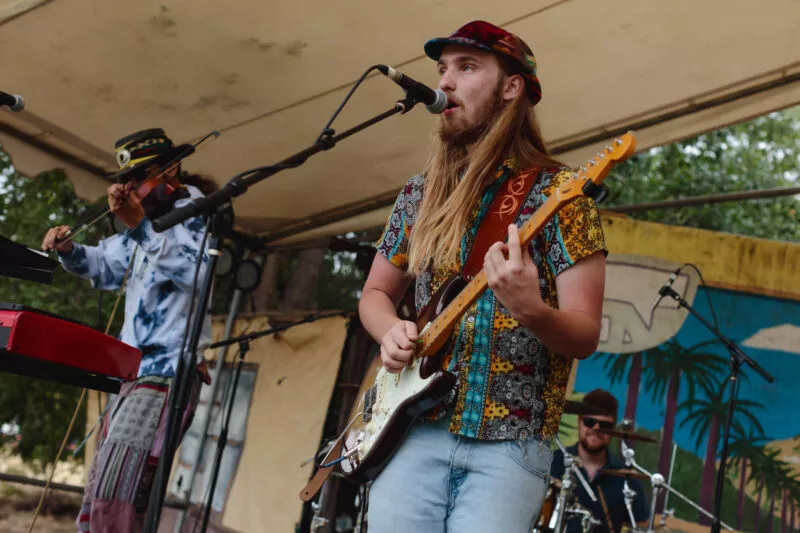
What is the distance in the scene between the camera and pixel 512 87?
2059 millimetres

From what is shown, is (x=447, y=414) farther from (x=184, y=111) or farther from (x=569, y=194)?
(x=184, y=111)

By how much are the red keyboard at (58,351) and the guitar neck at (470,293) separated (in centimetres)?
103

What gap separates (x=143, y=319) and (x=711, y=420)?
367cm

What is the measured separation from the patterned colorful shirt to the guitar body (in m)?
0.05

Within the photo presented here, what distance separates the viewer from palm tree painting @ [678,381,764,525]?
509cm

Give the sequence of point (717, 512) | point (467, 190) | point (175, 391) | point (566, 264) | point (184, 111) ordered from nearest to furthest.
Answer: point (566, 264), point (467, 190), point (175, 391), point (717, 512), point (184, 111)

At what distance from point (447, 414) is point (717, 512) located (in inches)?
106

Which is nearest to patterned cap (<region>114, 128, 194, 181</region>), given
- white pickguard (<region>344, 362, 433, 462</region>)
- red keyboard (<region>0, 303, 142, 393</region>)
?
red keyboard (<region>0, 303, 142, 393</region>)

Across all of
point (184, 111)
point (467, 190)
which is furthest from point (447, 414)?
point (184, 111)

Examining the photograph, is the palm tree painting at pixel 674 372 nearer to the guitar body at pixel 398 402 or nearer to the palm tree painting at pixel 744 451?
the palm tree painting at pixel 744 451

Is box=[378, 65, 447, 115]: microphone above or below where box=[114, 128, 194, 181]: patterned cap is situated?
below

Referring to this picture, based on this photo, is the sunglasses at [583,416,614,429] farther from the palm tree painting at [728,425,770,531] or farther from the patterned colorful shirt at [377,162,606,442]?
the patterned colorful shirt at [377,162,606,442]

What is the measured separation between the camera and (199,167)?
5227mm

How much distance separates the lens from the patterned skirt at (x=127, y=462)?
3.04 meters
